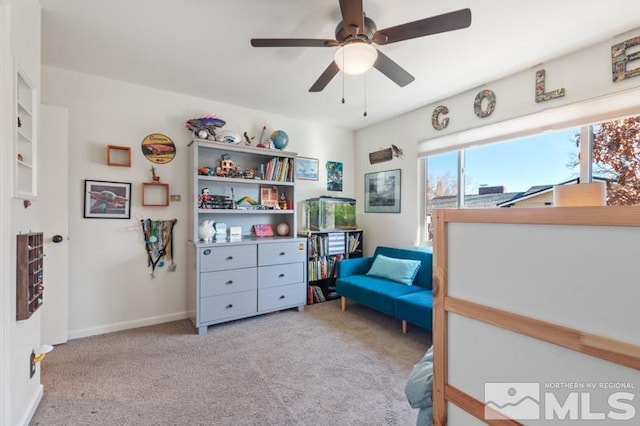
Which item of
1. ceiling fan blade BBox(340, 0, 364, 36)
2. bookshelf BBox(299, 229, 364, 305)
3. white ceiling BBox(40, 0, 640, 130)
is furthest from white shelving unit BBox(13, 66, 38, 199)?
bookshelf BBox(299, 229, 364, 305)

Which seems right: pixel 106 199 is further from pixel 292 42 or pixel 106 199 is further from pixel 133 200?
pixel 292 42

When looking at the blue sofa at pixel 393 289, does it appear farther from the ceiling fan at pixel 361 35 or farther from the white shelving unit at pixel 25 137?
the white shelving unit at pixel 25 137

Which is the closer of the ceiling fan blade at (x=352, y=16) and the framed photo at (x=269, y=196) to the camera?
the ceiling fan blade at (x=352, y=16)

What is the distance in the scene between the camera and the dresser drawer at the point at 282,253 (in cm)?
308

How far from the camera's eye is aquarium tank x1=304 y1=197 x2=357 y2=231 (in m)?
3.78

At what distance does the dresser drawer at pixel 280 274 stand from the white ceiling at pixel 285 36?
75.6 inches

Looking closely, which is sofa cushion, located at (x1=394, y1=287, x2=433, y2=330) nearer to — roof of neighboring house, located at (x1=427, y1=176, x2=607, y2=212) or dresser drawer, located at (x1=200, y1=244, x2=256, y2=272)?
roof of neighboring house, located at (x1=427, y1=176, x2=607, y2=212)

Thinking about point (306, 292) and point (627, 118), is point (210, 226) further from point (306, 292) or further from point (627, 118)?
point (627, 118)

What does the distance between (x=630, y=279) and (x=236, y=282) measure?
9.33 feet

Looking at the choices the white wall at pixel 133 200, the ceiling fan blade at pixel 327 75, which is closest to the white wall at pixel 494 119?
the ceiling fan blade at pixel 327 75

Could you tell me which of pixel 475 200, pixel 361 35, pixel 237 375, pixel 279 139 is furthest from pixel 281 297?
pixel 361 35

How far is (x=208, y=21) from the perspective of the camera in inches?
75.0

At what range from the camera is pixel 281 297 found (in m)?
3.20

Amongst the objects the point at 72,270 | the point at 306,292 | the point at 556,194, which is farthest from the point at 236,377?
the point at 556,194
